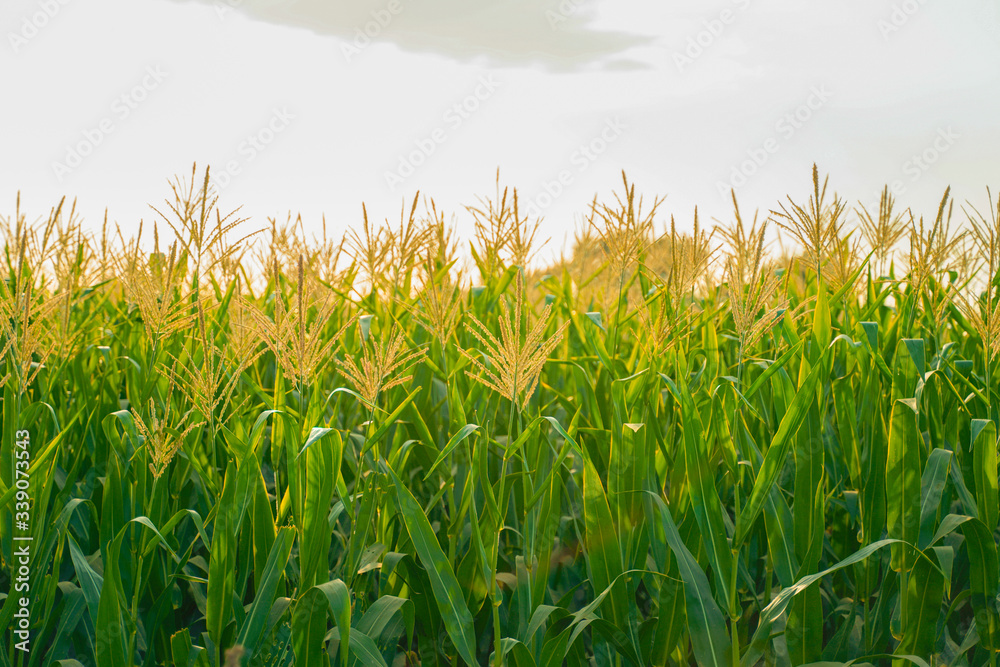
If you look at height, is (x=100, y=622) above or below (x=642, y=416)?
below

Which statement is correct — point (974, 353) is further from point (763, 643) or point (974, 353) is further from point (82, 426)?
point (82, 426)

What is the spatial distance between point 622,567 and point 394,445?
942 mm

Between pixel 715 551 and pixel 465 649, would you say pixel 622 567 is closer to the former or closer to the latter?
pixel 715 551

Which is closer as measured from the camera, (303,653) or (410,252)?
(303,653)

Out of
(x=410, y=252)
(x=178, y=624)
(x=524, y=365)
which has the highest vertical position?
(x=410, y=252)

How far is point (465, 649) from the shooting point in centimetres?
194

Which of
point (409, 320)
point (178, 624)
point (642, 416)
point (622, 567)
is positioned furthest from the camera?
point (409, 320)

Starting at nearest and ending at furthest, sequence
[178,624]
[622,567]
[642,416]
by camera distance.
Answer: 1. [622,567]
2. [642,416]
3. [178,624]

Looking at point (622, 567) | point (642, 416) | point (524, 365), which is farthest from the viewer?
point (642, 416)

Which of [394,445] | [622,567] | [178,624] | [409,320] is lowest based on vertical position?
[178,624]

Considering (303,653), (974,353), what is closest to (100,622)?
(303,653)

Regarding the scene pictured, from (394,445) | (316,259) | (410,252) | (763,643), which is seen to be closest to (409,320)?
(410,252)

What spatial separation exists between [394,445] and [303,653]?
78cm

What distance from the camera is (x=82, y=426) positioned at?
281cm
